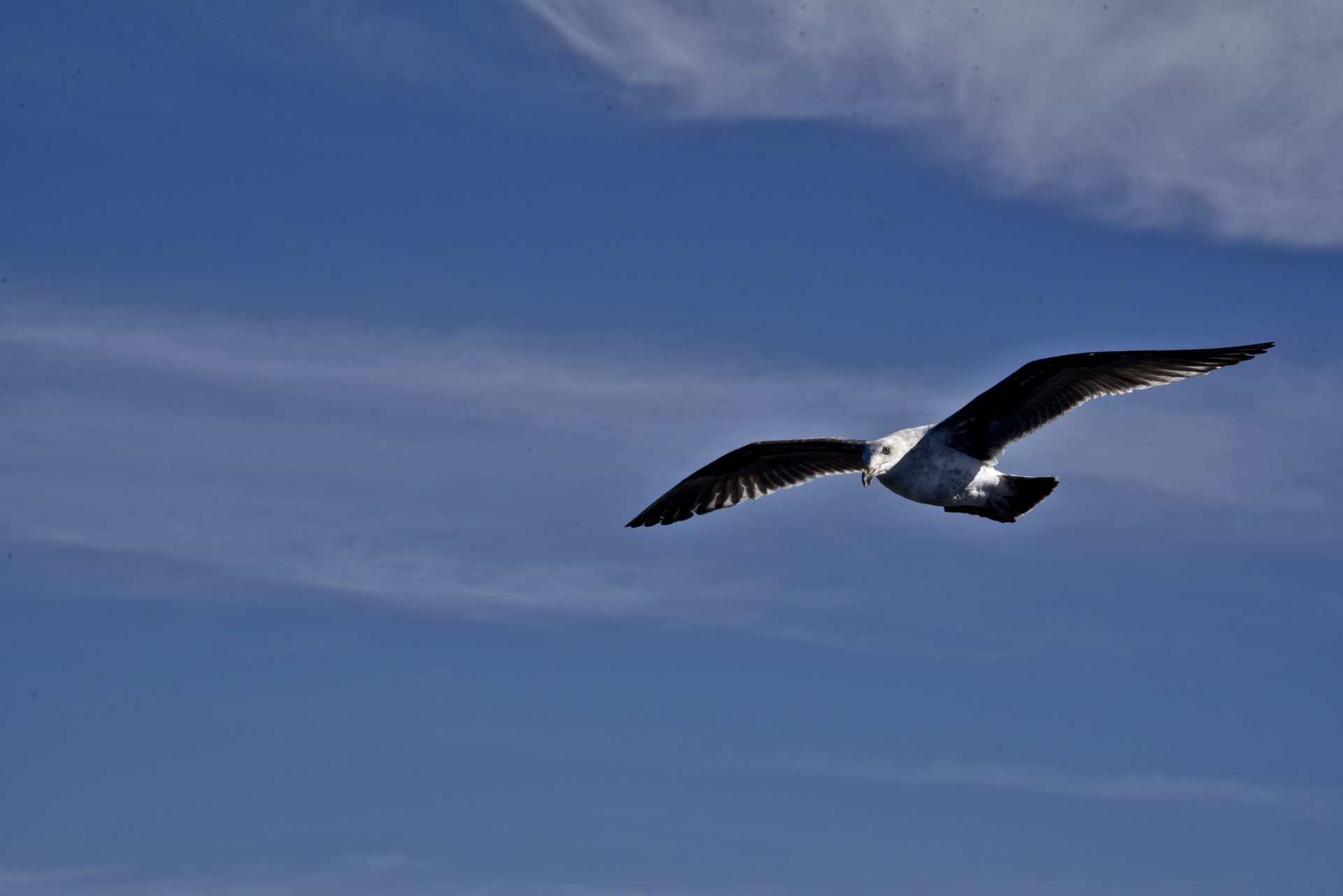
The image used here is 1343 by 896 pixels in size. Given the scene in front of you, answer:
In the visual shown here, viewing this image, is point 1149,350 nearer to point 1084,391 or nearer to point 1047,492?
point 1084,391

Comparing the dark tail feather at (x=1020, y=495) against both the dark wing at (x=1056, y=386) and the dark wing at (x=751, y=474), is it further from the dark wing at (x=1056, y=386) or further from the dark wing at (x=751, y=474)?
the dark wing at (x=751, y=474)

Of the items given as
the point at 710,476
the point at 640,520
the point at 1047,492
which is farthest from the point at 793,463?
the point at 1047,492

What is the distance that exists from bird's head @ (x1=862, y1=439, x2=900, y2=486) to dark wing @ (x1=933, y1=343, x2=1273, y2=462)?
0.89m

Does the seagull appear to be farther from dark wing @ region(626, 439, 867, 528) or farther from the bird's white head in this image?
dark wing @ region(626, 439, 867, 528)

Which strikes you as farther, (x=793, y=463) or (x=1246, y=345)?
(x=793, y=463)

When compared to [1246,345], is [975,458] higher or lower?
lower

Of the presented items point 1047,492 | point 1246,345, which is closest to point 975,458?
point 1047,492

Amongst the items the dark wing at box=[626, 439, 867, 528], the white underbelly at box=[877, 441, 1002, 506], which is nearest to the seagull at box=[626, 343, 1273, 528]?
the white underbelly at box=[877, 441, 1002, 506]

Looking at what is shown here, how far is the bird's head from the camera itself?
898 inches

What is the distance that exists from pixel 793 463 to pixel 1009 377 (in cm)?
580

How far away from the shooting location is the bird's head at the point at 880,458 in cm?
2281

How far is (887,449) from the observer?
75.5ft

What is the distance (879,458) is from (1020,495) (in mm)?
2470

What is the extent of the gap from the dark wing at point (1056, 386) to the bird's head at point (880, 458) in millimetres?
889
